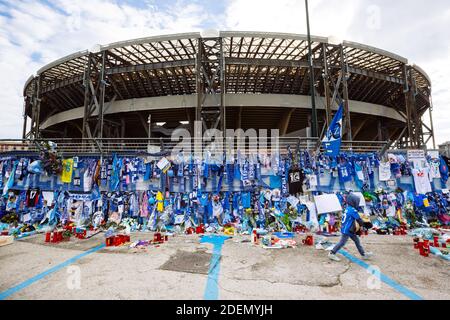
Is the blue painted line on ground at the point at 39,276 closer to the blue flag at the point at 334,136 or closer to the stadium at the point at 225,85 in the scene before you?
the blue flag at the point at 334,136

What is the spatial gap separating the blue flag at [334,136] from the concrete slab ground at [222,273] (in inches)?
115

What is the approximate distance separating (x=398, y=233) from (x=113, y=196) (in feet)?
31.5

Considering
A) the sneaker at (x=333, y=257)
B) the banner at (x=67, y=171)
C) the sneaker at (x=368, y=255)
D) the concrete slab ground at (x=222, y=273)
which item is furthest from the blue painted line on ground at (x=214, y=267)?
the banner at (x=67, y=171)

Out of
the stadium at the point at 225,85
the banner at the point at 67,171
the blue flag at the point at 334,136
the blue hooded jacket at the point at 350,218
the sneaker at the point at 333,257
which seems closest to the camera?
the sneaker at the point at 333,257

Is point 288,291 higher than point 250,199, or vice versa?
point 250,199

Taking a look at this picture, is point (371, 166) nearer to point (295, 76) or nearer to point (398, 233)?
point (398, 233)

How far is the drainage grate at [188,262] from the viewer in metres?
4.12

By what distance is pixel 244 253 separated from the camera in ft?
16.9

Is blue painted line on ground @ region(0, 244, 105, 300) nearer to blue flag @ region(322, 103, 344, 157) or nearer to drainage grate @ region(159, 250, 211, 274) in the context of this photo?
drainage grate @ region(159, 250, 211, 274)

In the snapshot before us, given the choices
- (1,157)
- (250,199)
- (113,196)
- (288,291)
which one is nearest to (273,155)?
(250,199)

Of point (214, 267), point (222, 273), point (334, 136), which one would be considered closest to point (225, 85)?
point (334, 136)

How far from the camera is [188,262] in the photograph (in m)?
4.54

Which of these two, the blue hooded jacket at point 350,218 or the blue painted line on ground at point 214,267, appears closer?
the blue painted line on ground at point 214,267

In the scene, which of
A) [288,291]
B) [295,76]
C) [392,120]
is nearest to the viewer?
[288,291]
